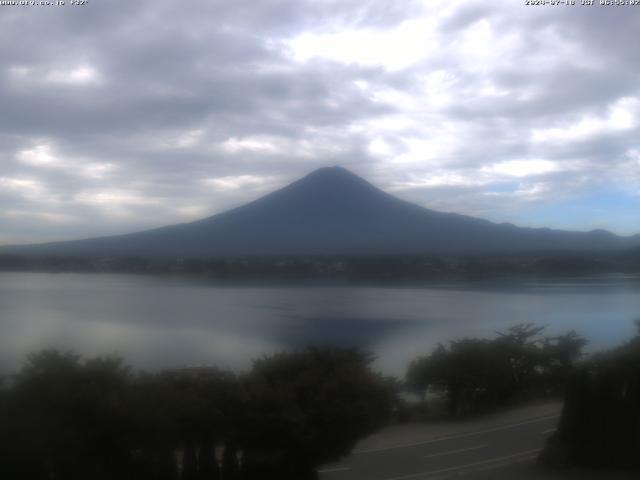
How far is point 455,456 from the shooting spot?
7.42 m

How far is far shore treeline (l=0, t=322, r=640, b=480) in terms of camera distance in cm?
566

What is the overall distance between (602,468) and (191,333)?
1235 centimetres

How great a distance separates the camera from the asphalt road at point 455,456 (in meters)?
6.93

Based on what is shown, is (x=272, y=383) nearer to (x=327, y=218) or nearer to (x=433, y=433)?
(x=433, y=433)

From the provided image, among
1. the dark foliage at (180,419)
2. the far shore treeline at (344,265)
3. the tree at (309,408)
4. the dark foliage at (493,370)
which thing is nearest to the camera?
the dark foliage at (180,419)

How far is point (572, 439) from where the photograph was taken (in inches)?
287

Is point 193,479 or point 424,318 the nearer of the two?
point 193,479

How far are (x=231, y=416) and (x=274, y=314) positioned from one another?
15.3 metres

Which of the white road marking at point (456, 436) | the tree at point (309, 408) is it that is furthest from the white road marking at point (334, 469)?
the white road marking at point (456, 436)

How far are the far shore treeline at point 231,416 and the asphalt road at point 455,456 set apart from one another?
0.29 metres

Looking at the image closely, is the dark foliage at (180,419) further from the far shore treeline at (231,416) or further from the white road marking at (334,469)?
the white road marking at (334,469)

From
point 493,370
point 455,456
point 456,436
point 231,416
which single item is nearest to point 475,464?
point 455,456

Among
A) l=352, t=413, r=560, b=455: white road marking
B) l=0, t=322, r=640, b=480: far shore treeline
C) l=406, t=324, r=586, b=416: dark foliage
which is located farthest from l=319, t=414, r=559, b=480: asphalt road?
l=406, t=324, r=586, b=416: dark foliage

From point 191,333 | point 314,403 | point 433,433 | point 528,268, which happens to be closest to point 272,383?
point 314,403
